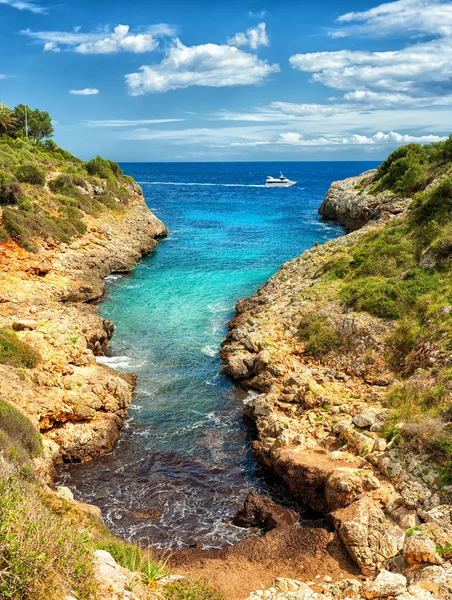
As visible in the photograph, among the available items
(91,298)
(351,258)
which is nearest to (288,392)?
(351,258)

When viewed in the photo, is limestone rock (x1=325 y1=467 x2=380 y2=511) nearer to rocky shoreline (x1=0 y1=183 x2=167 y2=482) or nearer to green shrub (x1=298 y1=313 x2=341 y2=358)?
rocky shoreline (x1=0 y1=183 x2=167 y2=482)

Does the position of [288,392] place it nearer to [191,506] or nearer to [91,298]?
[191,506]

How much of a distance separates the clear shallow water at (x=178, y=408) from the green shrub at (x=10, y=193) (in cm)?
1051

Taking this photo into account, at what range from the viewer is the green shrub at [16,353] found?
2123 centimetres

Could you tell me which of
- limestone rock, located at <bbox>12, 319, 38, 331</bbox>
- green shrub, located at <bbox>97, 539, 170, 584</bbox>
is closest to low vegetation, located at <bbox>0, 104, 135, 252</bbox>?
limestone rock, located at <bbox>12, 319, 38, 331</bbox>

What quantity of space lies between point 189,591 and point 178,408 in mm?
13282

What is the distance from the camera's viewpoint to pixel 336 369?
2420 centimetres

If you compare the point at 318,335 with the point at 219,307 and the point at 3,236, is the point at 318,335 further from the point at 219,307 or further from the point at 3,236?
the point at 3,236

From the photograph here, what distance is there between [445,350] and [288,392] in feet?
23.2

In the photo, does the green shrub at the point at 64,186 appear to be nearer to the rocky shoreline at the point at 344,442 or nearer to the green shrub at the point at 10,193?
the green shrub at the point at 10,193

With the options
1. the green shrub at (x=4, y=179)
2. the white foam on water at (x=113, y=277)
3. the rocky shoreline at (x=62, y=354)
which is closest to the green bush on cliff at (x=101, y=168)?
the white foam on water at (x=113, y=277)

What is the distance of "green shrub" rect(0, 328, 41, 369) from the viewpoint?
836 inches

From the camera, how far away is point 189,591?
10.6m

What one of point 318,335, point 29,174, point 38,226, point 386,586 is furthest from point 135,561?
point 29,174
